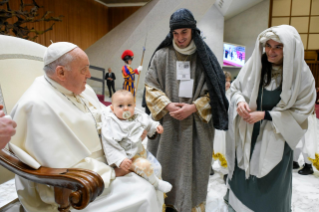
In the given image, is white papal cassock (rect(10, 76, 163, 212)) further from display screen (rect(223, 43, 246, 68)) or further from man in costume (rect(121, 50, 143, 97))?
display screen (rect(223, 43, 246, 68))

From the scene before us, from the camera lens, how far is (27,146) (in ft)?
3.43

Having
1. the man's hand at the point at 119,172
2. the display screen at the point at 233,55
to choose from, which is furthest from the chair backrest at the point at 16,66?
the display screen at the point at 233,55

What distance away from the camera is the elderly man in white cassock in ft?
3.44

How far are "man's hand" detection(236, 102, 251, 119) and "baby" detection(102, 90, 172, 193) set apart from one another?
2.53ft

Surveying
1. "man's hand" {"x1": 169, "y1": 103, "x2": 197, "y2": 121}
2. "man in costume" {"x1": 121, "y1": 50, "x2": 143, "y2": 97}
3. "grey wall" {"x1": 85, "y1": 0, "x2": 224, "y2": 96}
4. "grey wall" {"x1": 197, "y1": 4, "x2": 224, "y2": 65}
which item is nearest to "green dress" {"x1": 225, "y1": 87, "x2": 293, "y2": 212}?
"man's hand" {"x1": 169, "y1": 103, "x2": 197, "y2": 121}

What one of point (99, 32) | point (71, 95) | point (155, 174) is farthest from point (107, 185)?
point (99, 32)

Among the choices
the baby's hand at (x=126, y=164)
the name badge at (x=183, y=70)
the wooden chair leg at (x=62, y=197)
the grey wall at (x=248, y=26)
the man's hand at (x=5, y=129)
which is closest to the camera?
the man's hand at (x=5, y=129)

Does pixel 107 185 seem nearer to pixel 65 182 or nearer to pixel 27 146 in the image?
pixel 65 182

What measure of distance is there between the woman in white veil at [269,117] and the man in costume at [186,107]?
0.21 metres

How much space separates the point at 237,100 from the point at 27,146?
151cm

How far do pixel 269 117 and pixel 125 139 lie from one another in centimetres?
109

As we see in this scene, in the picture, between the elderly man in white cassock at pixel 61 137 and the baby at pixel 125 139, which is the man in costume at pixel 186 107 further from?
the elderly man in white cassock at pixel 61 137

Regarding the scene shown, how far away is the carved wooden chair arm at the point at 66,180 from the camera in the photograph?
0.89m

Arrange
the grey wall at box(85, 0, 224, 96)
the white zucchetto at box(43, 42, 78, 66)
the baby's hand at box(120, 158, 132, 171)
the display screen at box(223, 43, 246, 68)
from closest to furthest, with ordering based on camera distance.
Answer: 1. the white zucchetto at box(43, 42, 78, 66)
2. the baby's hand at box(120, 158, 132, 171)
3. the grey wall at box(85, 0, 224, 96)
4. the display screen at box(223, 43, 246, 68)
